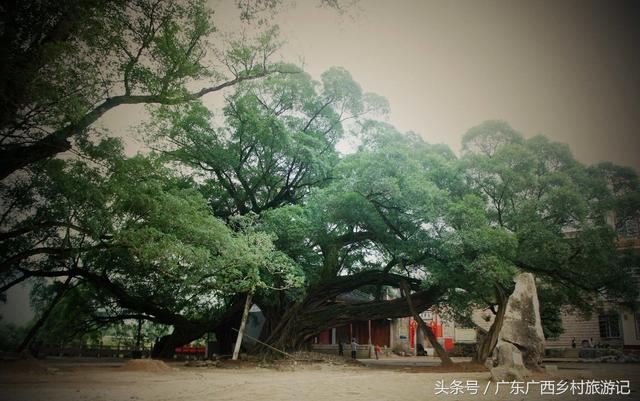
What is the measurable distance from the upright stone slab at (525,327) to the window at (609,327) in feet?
73.9

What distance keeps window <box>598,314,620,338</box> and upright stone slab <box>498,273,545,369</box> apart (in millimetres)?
22512

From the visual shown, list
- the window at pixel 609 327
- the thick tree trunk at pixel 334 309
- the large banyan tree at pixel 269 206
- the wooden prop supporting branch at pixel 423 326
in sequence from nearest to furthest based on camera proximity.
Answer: the large banyan tree at pixel 269 206
the wooden prop supporting branch at pixel 423 326
the thick tree trunk at pixel 334 309
the window at pixel 609 327

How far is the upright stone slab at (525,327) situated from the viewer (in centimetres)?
1070

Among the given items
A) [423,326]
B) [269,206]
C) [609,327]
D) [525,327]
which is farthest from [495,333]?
[609,327]

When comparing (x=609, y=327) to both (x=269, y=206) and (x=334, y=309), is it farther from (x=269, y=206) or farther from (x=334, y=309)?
(x=269, y=206)

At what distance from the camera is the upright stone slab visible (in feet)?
35.1

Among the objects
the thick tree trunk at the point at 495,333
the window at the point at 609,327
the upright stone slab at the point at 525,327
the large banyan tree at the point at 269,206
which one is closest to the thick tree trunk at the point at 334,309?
the large banyan tree at the point at 269,206

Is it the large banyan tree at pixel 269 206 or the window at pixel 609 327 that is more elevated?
the large banyan tree at pixel 269 206

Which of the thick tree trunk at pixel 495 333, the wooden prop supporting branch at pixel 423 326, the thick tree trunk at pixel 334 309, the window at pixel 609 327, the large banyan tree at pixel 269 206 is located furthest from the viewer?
the window at pixel 609 327

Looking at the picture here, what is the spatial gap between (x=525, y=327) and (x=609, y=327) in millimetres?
23915

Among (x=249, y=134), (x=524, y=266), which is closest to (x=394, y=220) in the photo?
(x=524, y=266)

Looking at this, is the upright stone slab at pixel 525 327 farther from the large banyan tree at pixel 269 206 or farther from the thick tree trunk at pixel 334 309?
→ the thick tree trunk at pixel 334 309

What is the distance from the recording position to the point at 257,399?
6.86 meters

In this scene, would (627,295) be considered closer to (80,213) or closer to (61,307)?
(80,213)
